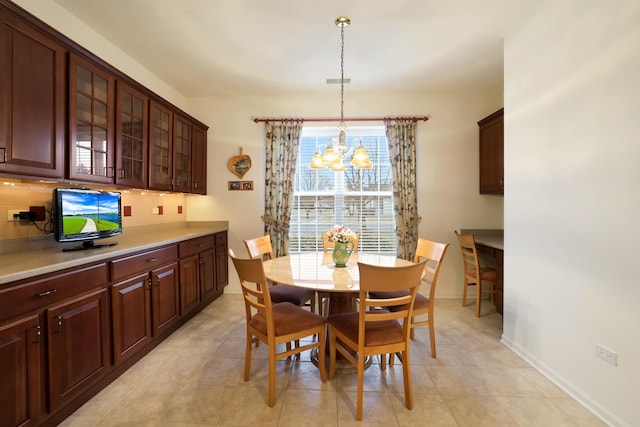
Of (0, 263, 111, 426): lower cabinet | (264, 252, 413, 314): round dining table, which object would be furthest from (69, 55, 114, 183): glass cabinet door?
(264, 252, 413, 314): round dining table

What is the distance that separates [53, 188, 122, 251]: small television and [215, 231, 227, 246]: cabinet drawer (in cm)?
130

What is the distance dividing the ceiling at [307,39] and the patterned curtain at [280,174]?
22.3 inches

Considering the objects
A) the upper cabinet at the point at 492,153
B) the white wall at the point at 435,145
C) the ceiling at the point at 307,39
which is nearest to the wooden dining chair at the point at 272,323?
the ceiling at the point at 307,39

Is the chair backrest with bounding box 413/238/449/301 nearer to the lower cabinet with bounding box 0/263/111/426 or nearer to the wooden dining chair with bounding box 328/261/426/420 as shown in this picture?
the wooden dining chair with bounding box 328/261/426/420

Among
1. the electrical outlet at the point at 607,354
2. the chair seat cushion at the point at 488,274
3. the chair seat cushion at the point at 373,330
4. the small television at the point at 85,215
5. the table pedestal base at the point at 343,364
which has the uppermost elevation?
the small television at the point at 85,215

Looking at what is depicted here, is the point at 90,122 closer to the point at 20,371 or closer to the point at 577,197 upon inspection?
the point at 20,371

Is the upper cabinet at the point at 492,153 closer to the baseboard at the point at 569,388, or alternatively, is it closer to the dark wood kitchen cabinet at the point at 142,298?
the baseboard at the point at 569,388

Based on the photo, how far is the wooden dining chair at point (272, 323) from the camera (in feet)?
5.73

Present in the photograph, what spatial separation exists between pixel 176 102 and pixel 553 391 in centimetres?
483

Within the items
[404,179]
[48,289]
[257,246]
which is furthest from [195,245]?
[404,179]

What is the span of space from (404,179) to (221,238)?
259 centimetres

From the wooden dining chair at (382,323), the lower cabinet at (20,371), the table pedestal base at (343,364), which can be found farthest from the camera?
the table pedestal base at (343,364)

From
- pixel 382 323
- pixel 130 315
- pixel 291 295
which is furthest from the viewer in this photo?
pixel 291 295

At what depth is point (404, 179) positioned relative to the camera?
12.3 feet
